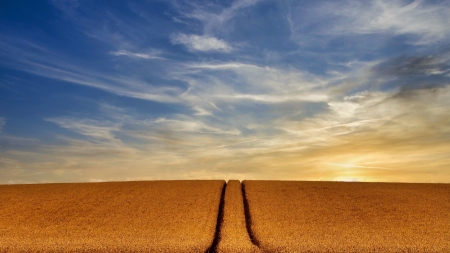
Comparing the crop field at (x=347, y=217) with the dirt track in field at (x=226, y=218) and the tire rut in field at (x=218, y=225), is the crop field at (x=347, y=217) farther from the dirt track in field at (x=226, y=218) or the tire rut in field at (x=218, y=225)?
the tire rut in field at (x=218, y=225)

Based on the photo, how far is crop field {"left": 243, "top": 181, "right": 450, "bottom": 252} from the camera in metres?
13.9

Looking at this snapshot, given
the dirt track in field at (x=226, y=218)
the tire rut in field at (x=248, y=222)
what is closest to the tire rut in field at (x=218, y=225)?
the dirt track in field at (x=226, y=218)

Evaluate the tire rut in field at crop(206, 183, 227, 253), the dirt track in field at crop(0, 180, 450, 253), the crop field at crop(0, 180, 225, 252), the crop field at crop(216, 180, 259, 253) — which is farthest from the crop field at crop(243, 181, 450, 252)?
the crop field at crop(0, 180, 225, 252)

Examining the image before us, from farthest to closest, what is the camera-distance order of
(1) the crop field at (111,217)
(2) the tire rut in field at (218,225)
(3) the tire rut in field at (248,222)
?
(3) the tire rut in field at (248,222) < (1) the crop field at (111,217) < (2) the tire rut in field at (218,225)

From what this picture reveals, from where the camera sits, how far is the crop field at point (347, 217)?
13.9 metres

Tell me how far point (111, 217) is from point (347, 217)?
10.8 metres

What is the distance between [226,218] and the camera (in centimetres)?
1720

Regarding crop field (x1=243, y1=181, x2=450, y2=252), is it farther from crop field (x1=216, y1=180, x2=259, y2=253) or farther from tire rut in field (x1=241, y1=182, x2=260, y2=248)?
crop field (x1=216, y1=180, x2=259, y2=253)

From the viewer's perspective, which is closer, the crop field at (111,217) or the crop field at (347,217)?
the crop field at (111,217)

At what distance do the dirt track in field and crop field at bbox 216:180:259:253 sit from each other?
1.5 inches

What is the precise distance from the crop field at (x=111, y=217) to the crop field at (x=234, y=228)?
0.50m

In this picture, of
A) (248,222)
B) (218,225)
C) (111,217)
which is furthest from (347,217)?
(111,217)

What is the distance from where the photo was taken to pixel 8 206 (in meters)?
21.0

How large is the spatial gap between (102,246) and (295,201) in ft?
35.3
